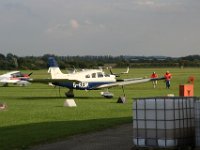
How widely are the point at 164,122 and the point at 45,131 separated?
6063mm

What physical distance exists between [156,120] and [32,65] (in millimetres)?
142760

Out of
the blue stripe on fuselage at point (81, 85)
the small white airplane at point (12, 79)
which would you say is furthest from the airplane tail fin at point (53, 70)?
the small white airplane at point (12, 79)

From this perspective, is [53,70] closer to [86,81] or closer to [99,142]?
[86,81]

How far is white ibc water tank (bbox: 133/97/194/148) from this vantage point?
11414mm

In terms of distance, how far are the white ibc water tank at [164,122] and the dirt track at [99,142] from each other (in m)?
1.44

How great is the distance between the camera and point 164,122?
37.6 ft

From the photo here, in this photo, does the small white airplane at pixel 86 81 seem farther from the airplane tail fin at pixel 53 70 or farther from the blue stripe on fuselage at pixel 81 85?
the airplane tail fin at pixel 53 70

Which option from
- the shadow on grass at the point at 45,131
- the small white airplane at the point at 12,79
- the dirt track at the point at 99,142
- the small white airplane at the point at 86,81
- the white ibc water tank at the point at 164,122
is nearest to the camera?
the white ibc water tank at the point at 164,122

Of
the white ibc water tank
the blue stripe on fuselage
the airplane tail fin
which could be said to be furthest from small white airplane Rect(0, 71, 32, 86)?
the white ibc water tank

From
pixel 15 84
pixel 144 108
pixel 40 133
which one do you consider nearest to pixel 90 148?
pixel 144 108

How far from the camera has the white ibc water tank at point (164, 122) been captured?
37.4 feet

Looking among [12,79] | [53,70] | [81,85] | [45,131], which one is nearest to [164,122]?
[45,131]

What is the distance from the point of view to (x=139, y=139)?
1179 centimetres

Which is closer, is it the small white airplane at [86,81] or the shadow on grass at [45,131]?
the shadow on grass at [45,131]
